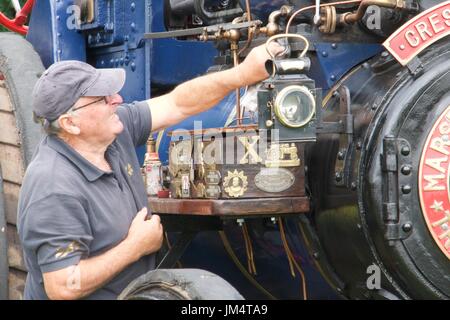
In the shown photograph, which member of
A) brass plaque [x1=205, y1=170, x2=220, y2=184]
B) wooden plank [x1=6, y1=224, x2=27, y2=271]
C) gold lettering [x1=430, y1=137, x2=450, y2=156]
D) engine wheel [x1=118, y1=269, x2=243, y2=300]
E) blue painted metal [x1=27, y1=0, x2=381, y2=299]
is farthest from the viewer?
wooden plank [x1=6, y1=224, x2=27, y2=271]

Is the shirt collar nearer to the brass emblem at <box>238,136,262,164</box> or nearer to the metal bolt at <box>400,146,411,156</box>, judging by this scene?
the brass emblem at <box>238,136,262,164</box>

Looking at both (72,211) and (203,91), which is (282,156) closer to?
(203,91)

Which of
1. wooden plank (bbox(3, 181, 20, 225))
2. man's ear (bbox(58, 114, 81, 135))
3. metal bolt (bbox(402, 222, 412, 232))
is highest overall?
man's ear (bbox(58, 114, 81, 135))

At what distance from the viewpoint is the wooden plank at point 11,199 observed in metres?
4.14

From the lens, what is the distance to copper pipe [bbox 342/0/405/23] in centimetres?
334

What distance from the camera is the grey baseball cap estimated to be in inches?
124

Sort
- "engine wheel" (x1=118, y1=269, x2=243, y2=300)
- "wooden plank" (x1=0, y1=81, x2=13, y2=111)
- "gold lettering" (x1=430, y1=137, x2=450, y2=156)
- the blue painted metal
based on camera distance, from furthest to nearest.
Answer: "wooden plank" (x1=0, y1=81, x2=13, y2=111), the blue painted metal, "gold lettering" (x1=430, y1=137, x2=450, y2=156), "engine wheel" (x1=118, y1=269, x2=243, y2=300)

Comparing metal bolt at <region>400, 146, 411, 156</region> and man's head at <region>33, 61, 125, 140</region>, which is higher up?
man's head at <region>33, 61, 125, 140</region>

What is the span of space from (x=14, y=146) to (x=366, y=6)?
166 cm

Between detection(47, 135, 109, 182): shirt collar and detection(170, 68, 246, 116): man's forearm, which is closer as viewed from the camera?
detection(47, 135, 109, 182): shirt collar

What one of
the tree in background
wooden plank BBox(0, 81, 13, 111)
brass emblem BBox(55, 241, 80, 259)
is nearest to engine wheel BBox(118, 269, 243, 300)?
brass emblem BBox(55, 241, 80, 259)

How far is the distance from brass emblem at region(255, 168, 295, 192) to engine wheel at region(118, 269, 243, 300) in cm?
40

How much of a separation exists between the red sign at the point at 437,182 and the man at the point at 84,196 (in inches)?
23.0

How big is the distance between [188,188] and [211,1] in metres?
1.09
